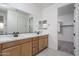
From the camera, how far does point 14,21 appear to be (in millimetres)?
1641

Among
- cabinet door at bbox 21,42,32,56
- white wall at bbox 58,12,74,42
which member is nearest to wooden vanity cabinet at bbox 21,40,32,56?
cabinet door at bbox 21,42,32,56

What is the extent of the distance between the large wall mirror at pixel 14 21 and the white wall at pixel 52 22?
400mm

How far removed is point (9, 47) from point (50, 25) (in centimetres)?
108

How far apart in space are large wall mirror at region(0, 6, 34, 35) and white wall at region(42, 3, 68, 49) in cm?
40

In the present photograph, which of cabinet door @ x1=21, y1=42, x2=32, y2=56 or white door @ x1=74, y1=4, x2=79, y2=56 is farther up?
white door @ x1=74, y1=4, x2=79, y2=56

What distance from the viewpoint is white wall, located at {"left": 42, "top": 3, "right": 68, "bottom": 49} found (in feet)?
5.91

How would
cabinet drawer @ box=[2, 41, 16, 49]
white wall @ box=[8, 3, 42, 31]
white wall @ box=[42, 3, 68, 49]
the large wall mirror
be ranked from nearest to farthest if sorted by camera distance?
cabinet drawer @ box=[2, 41, 16, 49] → the large wall mirror → white wall @ box=[8, 3, 42, 31] → white wall @ box=[42, 3, 68, 49]

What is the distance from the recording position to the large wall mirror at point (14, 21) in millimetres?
1495

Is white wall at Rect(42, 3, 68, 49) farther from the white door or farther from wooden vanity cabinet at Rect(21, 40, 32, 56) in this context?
wooden vanity cabinet at Rect(21, 40, 32, 56)

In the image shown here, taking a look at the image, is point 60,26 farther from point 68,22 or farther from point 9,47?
point 9,47

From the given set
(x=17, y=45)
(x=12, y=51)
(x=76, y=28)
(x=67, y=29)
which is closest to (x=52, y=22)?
(x=67, y=29)

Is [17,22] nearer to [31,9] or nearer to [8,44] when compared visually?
[31,9]

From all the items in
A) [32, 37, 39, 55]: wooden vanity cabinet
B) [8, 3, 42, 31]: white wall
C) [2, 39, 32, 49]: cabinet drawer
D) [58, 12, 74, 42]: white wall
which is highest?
[8, 3, 42, 31]: white wall

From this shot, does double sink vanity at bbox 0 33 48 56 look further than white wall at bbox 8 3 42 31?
No
